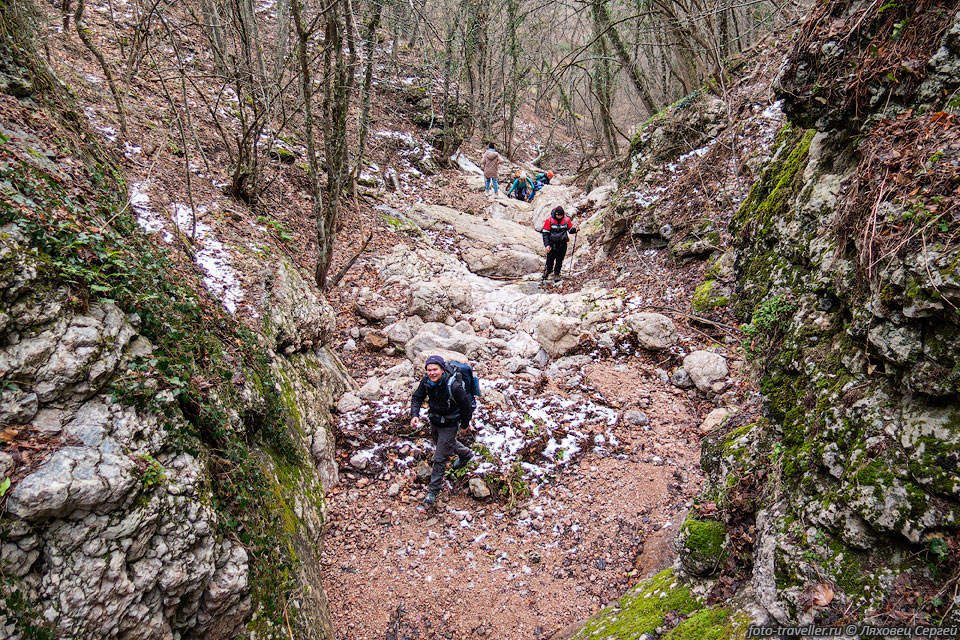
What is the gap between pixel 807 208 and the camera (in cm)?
356

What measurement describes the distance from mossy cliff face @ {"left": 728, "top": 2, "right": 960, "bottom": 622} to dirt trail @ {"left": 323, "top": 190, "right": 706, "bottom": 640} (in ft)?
5.99

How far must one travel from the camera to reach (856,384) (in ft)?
8.11

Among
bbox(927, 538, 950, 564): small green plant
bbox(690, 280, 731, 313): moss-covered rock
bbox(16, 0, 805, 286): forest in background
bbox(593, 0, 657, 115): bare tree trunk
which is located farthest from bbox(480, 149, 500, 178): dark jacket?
bbox(927, 538, 950, 564): small green plant

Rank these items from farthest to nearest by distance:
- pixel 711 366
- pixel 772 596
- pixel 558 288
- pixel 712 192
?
pixel 558 288 → pixel 712 192 → pixel 711 366 → pixel 772 596

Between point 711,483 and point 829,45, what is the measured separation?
349 centimetres

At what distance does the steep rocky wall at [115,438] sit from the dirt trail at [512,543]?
2.31 ft

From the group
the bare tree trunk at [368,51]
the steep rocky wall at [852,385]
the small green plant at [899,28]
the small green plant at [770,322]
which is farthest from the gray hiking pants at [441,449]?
the bare tree trunk at [368,51]

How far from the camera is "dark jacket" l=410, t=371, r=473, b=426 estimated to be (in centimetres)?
519

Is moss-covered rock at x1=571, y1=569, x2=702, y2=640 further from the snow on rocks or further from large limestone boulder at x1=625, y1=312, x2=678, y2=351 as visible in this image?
the snow on rocks

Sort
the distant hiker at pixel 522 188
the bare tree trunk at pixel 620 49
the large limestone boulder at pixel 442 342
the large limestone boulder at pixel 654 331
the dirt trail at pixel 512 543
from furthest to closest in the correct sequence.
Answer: the distant hiker at pixel 522 188 < the bare tree trunk at pixel 620 49 < the large limestone boulder at pixel 442 342 < the large limestone boulder at pixel 654 331 < the dirt trail at pixel 512 543

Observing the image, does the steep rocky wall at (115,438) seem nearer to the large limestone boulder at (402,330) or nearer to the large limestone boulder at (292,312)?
the large limestone boulder at (292,312)

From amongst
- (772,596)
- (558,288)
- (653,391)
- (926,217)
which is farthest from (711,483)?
(558,288)

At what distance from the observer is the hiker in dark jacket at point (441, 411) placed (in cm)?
517

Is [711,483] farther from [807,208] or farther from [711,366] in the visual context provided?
[711,366]
